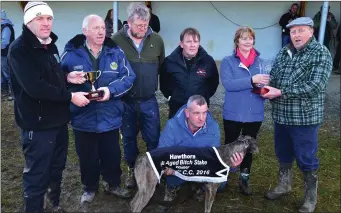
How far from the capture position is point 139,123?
4.42m

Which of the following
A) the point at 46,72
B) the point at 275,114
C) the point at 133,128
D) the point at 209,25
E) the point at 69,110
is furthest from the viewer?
the point at 209,25

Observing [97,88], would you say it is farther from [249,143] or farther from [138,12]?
[249,143]

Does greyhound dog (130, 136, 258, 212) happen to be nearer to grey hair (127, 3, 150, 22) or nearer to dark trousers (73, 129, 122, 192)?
dark trousers (73, 129, 122, 192)

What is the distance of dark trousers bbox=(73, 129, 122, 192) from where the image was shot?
3961 mm

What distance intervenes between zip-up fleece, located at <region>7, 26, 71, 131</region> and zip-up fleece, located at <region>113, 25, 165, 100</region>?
2.81 ft

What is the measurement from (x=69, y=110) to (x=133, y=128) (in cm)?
90

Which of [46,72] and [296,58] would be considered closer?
[46,72]

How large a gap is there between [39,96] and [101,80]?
2.50 feet

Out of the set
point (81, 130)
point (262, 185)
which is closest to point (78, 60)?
point (81, 130)

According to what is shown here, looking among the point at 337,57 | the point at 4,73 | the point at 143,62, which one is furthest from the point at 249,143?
the point at 337,57

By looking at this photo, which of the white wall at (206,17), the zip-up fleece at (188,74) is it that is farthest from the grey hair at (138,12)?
the white wall at (206,17)

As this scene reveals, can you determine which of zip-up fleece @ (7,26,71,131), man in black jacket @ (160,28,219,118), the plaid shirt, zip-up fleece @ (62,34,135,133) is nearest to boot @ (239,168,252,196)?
the plaid shirt

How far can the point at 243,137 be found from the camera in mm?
3873

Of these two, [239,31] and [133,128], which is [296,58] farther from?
[133,128]
